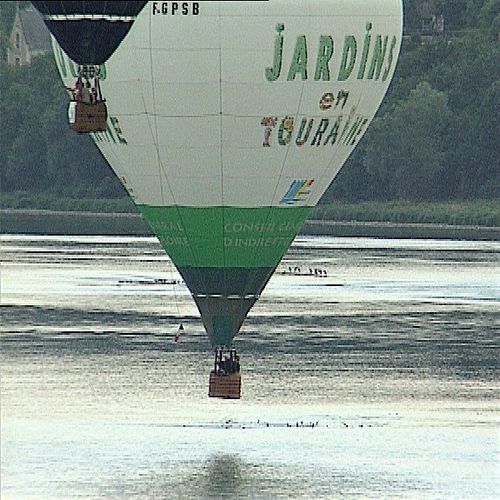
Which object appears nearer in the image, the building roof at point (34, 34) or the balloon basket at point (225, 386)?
the balloon basket at point (225, 386)

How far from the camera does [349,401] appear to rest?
34.2 metres

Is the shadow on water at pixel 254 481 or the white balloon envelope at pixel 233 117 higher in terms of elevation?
the white balloon envelope at pixel 233 117

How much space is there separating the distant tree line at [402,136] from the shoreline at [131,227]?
0.87m

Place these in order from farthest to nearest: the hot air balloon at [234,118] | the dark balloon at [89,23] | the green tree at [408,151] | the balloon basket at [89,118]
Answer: the green tree at [408,151] → the hot air balloon at [234,118] → the balloon basket at [89,118] → the dark balloon at [89,23]

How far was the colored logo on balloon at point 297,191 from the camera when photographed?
94.9 feet

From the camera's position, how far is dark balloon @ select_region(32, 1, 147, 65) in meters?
23.9

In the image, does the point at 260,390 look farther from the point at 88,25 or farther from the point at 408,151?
the point at 408,151

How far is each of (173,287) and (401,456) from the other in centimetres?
2306

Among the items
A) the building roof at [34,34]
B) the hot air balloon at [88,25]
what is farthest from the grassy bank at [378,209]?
the hot air balloon at [88,25]

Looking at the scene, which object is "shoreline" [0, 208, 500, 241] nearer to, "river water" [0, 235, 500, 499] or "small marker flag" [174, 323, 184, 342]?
"river water" [0, 235, 500, 499]

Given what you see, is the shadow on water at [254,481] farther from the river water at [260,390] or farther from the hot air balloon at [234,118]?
the hot air balloon at [234,118]

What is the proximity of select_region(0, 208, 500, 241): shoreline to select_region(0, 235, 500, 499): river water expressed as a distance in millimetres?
17895

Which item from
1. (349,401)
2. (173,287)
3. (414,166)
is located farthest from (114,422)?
(414,166)

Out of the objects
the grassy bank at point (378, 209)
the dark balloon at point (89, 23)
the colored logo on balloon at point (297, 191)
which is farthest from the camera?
the grassy bank at point (378, 209)
